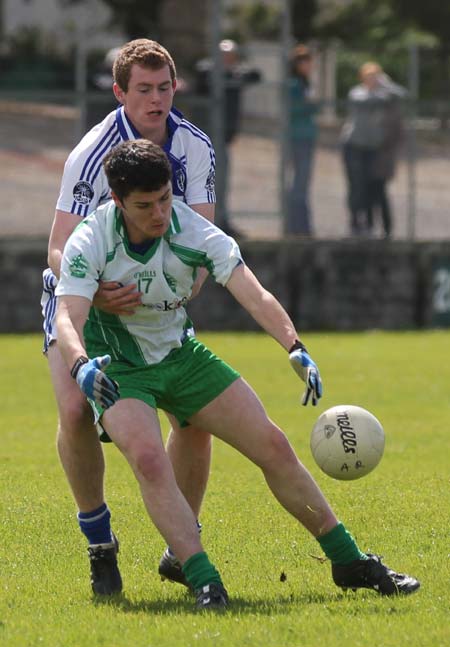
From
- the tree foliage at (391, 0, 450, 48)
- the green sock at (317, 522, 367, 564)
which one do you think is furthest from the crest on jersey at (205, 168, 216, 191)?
the tree foliage at (391, 0, 450, 48)

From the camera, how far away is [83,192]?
6770mm

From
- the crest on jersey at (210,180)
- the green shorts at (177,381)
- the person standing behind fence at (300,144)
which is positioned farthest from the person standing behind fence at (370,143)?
the green shorts at (177,381)

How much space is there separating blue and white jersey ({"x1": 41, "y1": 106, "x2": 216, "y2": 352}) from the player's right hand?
1.74ft

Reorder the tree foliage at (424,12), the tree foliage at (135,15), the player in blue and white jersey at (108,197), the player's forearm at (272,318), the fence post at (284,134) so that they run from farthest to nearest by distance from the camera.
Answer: the tree foliage at (424,12), the tree foliage at (135,15), the fence post at (284,134), the player in blue and white jersey at (108,197), the player's forearm at (272,318)

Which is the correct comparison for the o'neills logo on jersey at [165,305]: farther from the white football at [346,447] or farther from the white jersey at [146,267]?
the white football at [346,447]

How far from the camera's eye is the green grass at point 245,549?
225 inches

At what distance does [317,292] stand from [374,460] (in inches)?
519

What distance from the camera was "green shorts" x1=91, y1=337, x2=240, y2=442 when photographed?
6.24 meters

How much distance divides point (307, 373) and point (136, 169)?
1058 mm

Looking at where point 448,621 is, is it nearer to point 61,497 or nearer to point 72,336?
point 72,336

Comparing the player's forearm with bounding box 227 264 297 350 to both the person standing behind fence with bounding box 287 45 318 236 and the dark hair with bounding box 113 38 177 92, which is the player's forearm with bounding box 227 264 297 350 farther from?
the person standing behind fence with bounding box 287 45 318 236

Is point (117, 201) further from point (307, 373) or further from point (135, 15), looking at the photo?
point (135, 15)

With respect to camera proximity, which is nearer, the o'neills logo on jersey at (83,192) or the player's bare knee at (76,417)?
the player's bare knee at (76,417)

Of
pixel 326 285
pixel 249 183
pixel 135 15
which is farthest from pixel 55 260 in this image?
pixel 135 15
